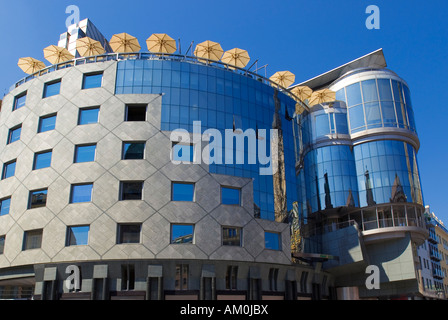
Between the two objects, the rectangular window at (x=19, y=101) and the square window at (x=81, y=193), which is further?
the rectangular window at (x=19, y=101)

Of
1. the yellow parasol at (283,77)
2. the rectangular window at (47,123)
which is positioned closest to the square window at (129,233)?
the rectangular window at (47,123)

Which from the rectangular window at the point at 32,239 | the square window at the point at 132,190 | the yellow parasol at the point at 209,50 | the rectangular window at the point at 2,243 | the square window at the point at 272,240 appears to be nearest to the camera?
the square window at the point at 132,190

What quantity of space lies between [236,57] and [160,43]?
24.3 feet

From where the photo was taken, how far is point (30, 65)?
4044cm

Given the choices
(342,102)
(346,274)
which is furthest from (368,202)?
(342,102)

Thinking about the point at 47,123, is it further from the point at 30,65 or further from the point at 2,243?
the point at 2,243

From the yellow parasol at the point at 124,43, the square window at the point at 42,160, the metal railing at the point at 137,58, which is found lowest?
the square window at the point at 42,160

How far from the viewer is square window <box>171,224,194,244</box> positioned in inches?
1236

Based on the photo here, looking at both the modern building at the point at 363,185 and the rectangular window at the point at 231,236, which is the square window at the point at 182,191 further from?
the modern building at the point at 363,185

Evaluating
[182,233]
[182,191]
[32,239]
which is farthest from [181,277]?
[32,239]

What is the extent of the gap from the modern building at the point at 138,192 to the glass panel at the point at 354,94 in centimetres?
1115

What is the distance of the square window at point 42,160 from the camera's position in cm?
3422

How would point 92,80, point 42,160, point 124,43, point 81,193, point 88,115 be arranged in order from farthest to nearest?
point 124,43 → point 92,80 → point 88,115 → point 42,160 → point 81,193
